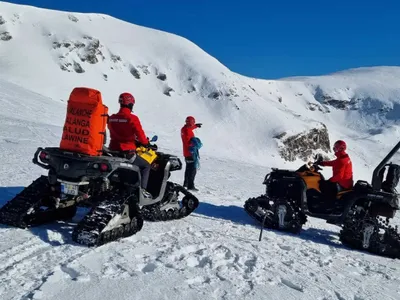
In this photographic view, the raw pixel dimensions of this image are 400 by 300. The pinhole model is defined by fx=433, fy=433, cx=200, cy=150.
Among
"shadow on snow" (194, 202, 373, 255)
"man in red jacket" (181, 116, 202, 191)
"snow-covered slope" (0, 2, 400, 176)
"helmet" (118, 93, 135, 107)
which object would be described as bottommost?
"shadow on snow" (194, 202, 373, 255)

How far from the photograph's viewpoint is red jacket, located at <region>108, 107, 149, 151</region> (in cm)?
684

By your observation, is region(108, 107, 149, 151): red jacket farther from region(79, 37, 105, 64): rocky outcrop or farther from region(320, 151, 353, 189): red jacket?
region(79, 37, 105, 64): rocky outcrop

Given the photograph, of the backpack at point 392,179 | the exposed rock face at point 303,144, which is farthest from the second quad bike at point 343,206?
the exposed rock face at point 303,144

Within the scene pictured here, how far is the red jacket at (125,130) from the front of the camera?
6.84 m

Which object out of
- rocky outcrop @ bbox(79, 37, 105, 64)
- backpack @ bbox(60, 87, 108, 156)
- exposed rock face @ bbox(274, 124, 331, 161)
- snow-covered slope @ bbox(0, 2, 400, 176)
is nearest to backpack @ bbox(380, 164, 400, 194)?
backpack @ bbox(60, 87, 108, 156)

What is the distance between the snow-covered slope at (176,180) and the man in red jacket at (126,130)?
1287 millimetres

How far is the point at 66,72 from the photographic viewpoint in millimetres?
53906

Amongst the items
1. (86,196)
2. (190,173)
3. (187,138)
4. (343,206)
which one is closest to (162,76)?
(187,138)

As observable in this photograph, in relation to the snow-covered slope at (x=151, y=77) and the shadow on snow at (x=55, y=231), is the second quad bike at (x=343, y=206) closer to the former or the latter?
the shadow on snow at (x=55, y=231)

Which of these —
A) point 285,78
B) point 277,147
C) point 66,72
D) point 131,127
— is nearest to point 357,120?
point 285,78

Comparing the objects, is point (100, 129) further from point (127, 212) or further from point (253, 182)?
point (253, 182)

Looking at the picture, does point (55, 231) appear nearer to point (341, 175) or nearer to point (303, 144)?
point (341, 175)

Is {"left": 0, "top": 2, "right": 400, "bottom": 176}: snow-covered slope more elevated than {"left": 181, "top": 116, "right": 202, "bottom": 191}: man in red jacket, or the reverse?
{"left": 0, "top": 2, "right": 400, "bottom": 176}: snow-covered slope

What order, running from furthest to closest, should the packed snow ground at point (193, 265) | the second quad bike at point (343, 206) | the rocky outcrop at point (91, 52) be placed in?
the rocky outcrop at point (91, 52)
the second quad bike at point (343, 206)
the packed snow ground at point (193, 265)
